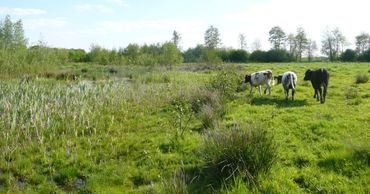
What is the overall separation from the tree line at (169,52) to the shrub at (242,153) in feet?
58.8

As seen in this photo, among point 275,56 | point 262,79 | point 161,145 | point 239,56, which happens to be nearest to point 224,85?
point 262,79

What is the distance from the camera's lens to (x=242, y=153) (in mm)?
5352

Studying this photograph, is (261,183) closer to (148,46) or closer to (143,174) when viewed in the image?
(143,174)

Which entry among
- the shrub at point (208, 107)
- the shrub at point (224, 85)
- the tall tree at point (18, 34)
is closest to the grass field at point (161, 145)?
the shrub at point (208, 107)

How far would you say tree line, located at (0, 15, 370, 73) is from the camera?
22156 millimetres

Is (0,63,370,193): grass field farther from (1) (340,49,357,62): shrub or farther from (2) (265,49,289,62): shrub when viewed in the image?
(1) (340,49,357,62): shrub

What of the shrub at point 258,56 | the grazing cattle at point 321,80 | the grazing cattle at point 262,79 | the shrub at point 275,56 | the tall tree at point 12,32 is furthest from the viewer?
the shrub at point 258,56

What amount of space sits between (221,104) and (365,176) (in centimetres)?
639

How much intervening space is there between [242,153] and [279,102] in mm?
8596

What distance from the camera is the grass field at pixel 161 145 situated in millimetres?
5363

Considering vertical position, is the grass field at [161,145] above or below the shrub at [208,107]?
below

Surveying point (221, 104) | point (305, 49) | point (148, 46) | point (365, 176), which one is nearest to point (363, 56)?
point (305, 49)

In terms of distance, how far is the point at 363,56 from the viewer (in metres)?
60.4

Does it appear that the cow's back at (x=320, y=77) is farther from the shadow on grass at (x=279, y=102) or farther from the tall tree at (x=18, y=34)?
the tall tree at (x=18, y=34)
